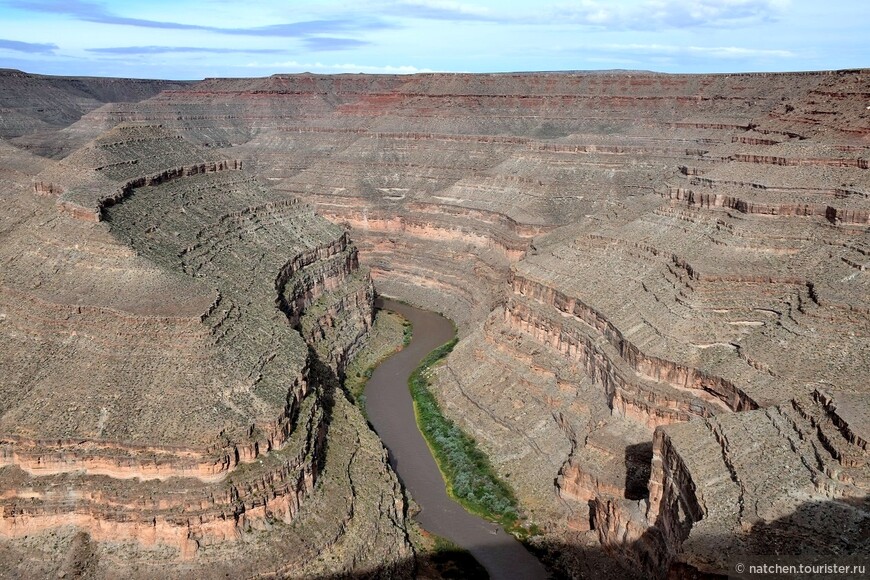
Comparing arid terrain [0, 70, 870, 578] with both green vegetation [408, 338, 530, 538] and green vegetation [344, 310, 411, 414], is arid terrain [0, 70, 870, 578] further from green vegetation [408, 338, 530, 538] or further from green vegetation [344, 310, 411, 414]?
green vegetation [344, 310, 411, 414]

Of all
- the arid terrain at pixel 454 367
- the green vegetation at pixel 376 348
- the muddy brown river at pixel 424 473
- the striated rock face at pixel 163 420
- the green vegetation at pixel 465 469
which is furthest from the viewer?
the green vegetation at pixel 376 348

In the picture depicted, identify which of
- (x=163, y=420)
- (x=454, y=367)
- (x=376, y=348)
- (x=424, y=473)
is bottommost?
(x=424, y=473)

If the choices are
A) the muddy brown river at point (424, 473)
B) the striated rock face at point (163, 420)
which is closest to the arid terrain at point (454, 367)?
the striated rock face at point (163, 420)

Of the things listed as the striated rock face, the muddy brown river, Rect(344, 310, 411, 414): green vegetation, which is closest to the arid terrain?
the striated rock face

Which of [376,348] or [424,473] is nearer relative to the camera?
[424,473]

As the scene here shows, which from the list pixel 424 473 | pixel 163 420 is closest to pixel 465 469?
pixel 424 473

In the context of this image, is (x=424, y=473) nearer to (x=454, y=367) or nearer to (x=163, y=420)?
(x=454, y=367)

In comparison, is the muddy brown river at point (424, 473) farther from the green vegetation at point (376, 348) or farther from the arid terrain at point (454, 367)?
the arid terrain at point (454, 367)
